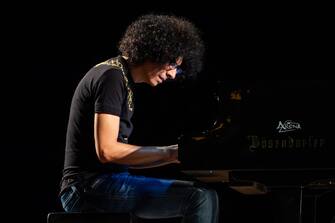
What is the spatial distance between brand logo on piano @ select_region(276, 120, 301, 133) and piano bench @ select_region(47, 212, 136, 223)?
0.65 m

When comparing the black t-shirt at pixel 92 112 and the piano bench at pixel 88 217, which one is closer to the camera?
the piano bench at pixel 88 217

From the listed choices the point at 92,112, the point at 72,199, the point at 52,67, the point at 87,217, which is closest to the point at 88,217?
the point at 87,217

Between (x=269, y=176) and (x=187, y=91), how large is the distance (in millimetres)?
1110

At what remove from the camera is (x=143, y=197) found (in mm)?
2195

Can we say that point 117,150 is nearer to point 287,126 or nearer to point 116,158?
point 116,158

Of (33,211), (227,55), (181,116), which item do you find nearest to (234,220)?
(181,116)

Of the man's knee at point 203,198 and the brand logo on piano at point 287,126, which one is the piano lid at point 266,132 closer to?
the brand logo on piano at point 287,126

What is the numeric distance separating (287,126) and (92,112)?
762mm

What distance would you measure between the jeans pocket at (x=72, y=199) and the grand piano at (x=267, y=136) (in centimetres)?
47

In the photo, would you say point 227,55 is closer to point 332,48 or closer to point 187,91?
point 187,91

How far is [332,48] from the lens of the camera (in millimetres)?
3457

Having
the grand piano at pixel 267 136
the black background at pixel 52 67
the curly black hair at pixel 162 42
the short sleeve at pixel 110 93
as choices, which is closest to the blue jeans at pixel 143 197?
the grand piano at pixel 267 136

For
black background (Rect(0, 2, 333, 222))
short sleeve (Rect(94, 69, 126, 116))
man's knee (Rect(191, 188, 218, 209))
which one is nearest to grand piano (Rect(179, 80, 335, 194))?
man's knee (Rect(191, 188, 218, 209))

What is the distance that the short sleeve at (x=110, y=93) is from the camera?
2.10m
